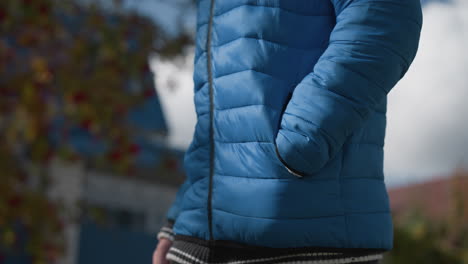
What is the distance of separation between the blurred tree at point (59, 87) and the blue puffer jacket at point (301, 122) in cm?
410

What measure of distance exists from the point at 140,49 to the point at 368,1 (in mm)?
5092

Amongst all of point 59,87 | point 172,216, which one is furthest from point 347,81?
point 59,87

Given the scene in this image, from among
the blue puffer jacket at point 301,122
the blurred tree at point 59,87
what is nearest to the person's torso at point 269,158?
the blue puffer jacket at point 301,122

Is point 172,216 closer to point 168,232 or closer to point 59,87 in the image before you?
point 168,232

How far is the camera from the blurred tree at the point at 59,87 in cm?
559

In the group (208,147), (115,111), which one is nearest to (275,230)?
(208,147)

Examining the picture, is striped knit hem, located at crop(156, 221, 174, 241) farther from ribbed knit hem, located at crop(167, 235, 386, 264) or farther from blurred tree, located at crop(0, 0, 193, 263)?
blurred tree, located at crop(0, 0, 193, 263)

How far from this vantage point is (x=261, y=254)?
1.53 meters

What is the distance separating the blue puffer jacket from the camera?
143cm

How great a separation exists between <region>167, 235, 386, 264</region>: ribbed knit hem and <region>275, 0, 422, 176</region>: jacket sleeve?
20 cm

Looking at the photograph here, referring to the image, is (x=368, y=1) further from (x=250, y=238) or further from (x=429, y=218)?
(x=429, y=218)

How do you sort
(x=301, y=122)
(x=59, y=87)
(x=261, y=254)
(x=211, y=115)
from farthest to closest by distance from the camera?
1. (x=59, y=87)
2. (x=211, y=115)
3. (x=261, y=254)
4. (x=301, y=122)

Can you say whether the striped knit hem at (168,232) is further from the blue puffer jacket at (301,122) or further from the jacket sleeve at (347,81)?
the jacket sleeve at (347,81)

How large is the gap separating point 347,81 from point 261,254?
0.44 meters
